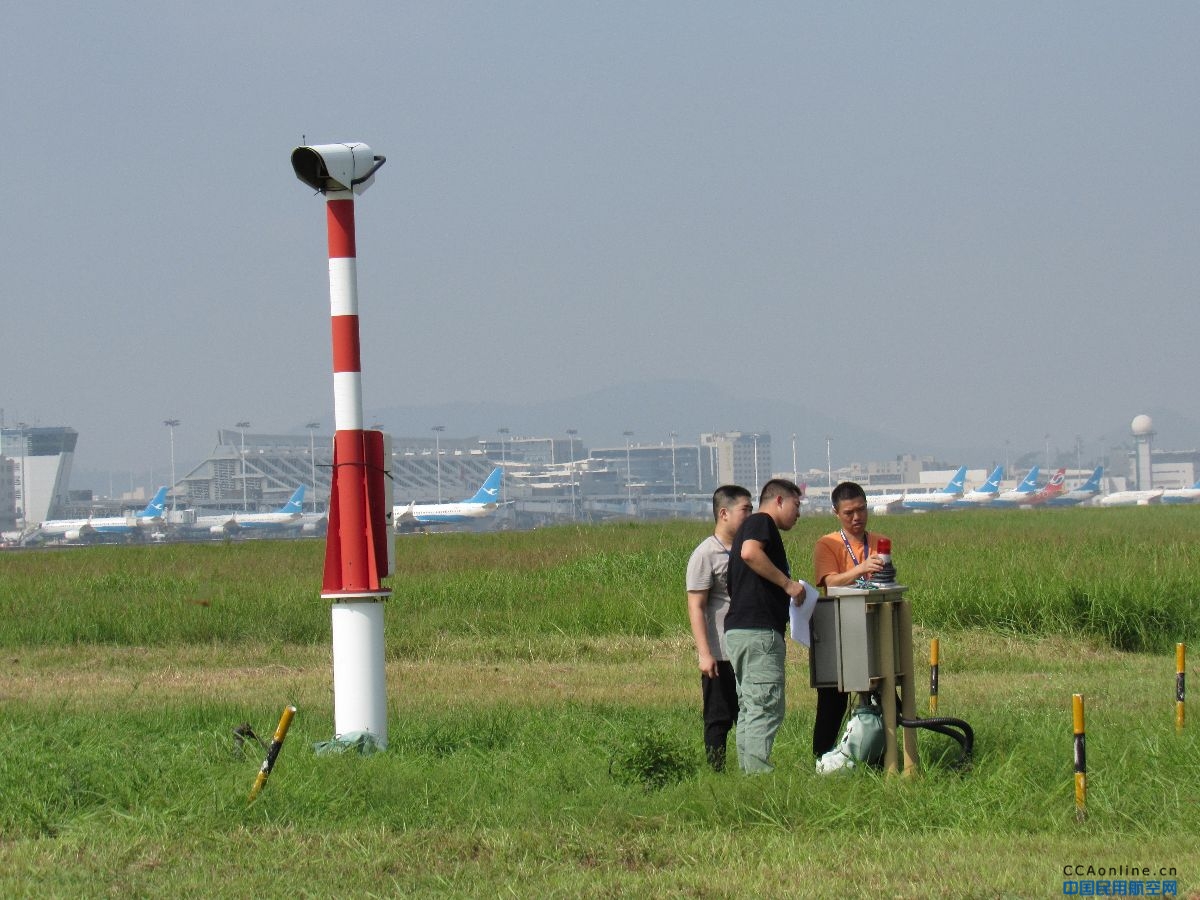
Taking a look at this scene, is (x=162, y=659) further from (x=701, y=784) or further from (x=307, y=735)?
(x=701, y=784)

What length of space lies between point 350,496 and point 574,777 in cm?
238

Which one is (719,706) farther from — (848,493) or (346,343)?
(346,343)

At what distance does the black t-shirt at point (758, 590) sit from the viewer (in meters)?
7.00

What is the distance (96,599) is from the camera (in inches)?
803

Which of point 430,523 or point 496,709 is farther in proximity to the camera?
point 430,523

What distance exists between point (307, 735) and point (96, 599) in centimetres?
1290

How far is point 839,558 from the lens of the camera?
764 cm

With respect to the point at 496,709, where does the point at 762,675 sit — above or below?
above

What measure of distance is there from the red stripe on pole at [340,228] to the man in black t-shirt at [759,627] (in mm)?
3067

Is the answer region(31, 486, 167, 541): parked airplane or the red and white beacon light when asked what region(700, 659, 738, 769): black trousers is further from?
region(31, 486, 167, 541): parked airplane

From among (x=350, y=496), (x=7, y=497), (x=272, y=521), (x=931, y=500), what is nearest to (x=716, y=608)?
(x=350, y=496)

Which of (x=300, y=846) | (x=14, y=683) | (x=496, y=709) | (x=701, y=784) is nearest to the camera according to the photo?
(x=300, y=846)

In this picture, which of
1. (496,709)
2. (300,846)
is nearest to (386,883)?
(300,846)

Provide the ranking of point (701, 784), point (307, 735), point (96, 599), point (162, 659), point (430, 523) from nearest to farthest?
point (701, 784) < point (307, 735) < point (162, 659) < point (96, 599) < point (430, 523)
